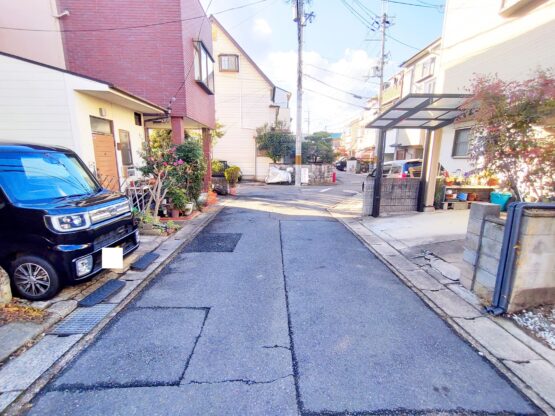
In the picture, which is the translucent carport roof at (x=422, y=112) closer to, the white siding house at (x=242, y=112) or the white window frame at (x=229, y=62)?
the white siding house at (x=242, y=112)

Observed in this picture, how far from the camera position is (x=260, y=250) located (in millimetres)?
5266

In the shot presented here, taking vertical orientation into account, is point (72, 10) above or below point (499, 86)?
above

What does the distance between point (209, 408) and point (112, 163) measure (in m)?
7.15

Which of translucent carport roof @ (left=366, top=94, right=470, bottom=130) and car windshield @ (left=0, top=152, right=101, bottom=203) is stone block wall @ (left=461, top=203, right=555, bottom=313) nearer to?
translucent carport roof @ (left=366, top=94, right=470, bottom=130)

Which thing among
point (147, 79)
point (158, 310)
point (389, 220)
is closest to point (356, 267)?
point (158, 310)

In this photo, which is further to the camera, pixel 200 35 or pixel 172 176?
pixel 200 35

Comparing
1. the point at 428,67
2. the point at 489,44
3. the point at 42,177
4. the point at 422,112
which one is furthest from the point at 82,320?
the point at 428,67

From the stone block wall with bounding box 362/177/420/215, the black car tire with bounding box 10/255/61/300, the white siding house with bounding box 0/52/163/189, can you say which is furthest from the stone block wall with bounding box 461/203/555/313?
the white siding house with bounding box 0/52/163/189

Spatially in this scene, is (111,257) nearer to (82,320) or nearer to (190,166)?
(82,320)

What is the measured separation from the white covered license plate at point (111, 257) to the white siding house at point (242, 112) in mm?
15435

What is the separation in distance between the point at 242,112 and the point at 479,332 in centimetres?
1814

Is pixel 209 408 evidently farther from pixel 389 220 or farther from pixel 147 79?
pixel 147 79

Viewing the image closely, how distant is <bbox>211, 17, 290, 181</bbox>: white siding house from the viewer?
60.2 ft

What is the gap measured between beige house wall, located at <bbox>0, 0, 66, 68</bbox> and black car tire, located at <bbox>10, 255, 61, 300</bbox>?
7.86 meters
